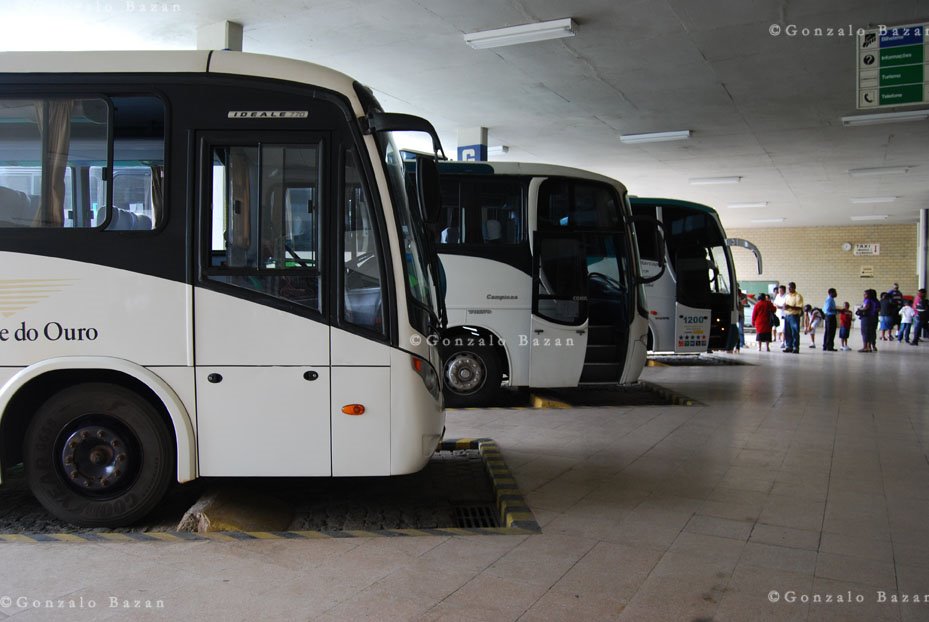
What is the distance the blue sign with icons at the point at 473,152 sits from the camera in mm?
15164

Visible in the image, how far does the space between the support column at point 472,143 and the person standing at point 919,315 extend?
1691 cm

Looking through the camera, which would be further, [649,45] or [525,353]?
[649,45]

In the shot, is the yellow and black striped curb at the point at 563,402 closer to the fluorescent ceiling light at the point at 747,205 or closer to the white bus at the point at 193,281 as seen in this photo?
the white bus at the point at 193,281

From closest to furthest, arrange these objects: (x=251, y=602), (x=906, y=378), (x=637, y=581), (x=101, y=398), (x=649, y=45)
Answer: (x=251, y=602) → (x=637, y=581) → (x=101, y=398) → (x=649, y=45) → (x=906, y=378)

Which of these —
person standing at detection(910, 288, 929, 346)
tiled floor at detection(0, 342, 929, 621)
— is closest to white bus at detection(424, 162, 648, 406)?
tiled floor at detection(0, 342, 929, 621)

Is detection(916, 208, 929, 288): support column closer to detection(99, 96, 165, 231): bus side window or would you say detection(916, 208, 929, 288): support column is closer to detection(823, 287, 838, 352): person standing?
detection(823, 287, 838, 352): person standing

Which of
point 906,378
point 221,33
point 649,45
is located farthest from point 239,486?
point 906,378

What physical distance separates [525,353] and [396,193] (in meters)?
4.88

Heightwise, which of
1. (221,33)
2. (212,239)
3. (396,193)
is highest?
(221,33)

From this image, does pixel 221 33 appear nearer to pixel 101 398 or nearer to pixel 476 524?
pixel 101 398

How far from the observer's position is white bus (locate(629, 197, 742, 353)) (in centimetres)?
1441

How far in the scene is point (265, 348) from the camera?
182 inches

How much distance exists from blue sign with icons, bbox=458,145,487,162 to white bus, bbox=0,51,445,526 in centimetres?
1062

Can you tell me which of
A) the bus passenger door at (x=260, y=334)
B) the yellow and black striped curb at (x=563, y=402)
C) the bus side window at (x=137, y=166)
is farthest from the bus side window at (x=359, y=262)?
the yellow and black striped curb at (x=563, y=402)
